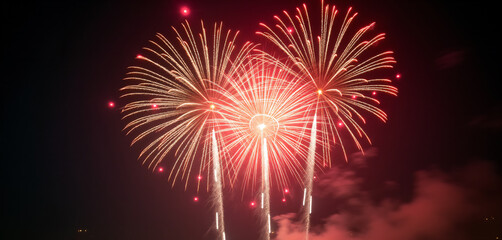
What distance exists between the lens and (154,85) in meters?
11.5

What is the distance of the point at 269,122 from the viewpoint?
36.7 ft

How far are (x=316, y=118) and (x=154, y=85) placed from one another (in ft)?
16.7

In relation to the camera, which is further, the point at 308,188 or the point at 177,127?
the point at 308,188

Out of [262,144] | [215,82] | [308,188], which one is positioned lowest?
[308,188]

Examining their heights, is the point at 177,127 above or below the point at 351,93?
below

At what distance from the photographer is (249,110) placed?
1102 cm

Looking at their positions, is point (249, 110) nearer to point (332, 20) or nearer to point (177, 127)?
point (177, 127)

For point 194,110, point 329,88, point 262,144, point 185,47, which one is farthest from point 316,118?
point 185,47

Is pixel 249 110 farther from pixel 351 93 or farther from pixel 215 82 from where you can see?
pixel 351 93

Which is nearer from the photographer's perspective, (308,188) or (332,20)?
(332,20)

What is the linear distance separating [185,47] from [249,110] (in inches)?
109

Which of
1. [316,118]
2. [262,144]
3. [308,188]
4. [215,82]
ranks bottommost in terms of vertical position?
[308,188]

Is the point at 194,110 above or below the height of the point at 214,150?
above

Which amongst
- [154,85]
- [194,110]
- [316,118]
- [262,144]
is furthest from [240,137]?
[154,85]
